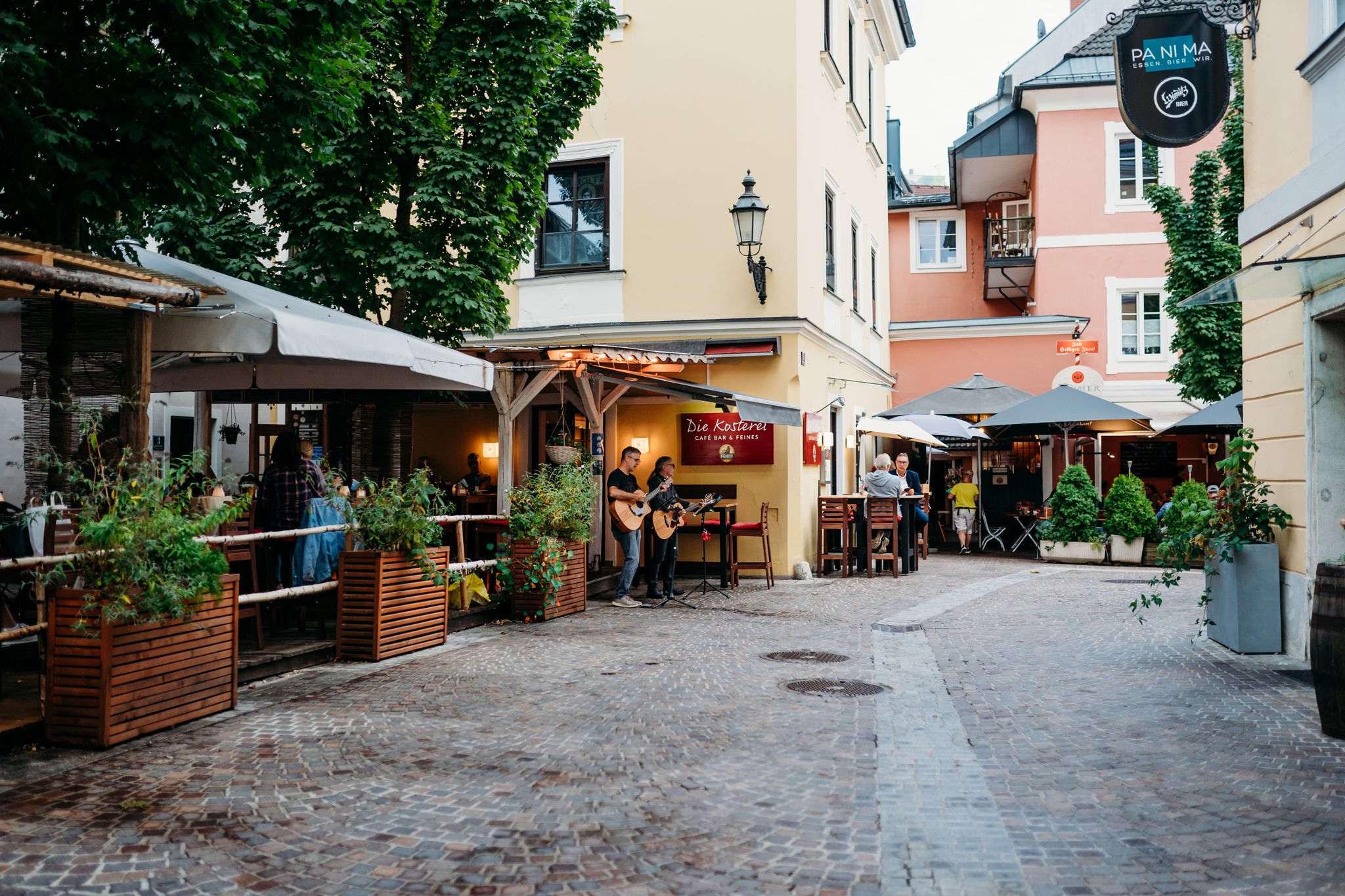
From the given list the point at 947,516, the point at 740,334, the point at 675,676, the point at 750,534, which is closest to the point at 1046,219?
the point at 947,516

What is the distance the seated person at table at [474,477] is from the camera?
1538 centimetres

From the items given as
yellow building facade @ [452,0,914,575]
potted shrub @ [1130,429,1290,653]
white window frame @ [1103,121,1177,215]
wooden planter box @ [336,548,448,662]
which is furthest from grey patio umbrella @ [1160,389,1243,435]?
wooden planter box @ [336,548,448,662]

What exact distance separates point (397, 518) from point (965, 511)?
14371mm

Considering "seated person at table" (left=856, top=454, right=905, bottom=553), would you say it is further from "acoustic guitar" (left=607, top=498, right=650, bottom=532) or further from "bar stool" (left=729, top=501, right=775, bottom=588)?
"acoustic guitar" (left=607, top=498, right=650, bottom=532)

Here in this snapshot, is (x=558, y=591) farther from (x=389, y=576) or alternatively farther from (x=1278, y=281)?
(x=1278, y=281)

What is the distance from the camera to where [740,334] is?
14555 millimetres

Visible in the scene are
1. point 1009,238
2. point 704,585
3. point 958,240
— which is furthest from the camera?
point 958,240

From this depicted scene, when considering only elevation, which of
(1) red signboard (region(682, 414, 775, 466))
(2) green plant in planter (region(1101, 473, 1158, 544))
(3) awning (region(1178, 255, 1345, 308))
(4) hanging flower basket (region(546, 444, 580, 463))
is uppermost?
(3) awning (region(1178, 255, 1345, 308))

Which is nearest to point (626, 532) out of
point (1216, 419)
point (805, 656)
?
point (805, 656)

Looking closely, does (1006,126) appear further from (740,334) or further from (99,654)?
(99,654)

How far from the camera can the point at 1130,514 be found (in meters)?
17.1

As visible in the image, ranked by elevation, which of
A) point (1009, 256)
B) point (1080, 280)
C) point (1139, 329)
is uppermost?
point (1009, 256)

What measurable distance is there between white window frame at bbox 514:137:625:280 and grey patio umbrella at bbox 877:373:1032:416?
27.0 ft

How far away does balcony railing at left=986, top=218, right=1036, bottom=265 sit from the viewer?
2662 centimetres
